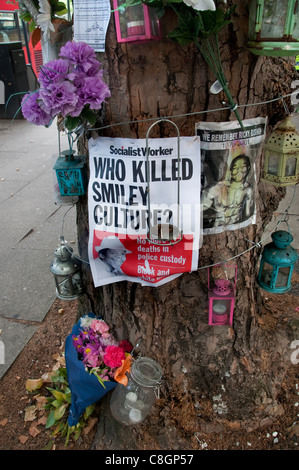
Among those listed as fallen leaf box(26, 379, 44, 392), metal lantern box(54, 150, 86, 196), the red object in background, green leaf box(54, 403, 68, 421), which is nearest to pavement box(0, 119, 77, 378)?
metal lantern box(54, 150, 86, 196)

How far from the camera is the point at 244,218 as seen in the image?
2219 millimetres

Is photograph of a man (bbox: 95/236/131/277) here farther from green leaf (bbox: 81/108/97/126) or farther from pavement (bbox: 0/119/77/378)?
green leaf (bbox: 81/108/97/126)

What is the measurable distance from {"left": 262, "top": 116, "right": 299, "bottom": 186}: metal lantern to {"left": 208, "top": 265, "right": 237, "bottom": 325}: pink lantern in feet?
1.89

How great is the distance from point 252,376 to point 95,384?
1013 millimetres

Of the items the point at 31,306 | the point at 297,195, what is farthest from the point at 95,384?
the point at 297,195

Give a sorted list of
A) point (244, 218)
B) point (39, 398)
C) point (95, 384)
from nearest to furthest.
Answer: point (244, 218) → point (95, 384) → point (39, 398)

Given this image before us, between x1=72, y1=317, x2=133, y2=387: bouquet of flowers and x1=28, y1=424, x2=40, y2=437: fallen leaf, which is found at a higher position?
x1=72, y1=317, x2=133, y2=387: bouquet of flowers

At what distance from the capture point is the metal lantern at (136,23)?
5.42 feet

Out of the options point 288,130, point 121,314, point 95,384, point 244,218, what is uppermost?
point 288,130

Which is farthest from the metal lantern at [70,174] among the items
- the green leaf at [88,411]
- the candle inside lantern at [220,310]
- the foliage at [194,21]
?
the green leaf at [88,411]

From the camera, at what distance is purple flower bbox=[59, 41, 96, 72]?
167 centimetres

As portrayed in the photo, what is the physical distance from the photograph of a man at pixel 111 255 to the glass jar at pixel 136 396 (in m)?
0.61

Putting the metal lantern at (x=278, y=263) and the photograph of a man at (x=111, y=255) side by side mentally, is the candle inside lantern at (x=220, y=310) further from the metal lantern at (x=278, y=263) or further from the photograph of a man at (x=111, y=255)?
the photograph of a man at (x=111, y=255)

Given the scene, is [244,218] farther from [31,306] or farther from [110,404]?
[31,306]
